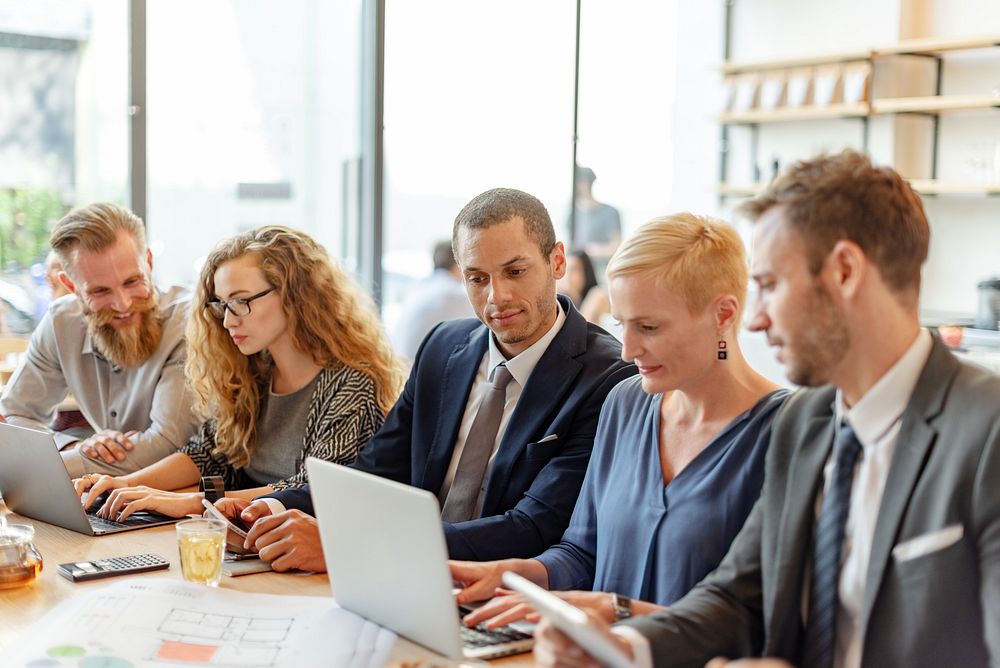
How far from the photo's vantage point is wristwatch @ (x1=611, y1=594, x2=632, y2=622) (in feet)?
5.44

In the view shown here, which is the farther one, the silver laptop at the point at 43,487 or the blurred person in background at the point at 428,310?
the blurred person in background at the point at 428,310

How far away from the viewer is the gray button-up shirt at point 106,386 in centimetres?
288

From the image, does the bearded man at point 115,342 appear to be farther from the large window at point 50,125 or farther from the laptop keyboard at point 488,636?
the large window at point 50,125

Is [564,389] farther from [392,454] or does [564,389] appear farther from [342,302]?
[342,302]

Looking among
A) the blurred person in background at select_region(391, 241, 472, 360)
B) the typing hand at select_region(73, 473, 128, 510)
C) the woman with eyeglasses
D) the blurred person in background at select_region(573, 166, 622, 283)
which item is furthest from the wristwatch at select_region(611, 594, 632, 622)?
the blurred person in background at select_region(573, 166, 622, 283)

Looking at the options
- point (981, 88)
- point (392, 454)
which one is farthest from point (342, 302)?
point (981, 88)

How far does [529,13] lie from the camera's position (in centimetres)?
672

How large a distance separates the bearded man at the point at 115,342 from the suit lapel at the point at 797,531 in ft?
5.85

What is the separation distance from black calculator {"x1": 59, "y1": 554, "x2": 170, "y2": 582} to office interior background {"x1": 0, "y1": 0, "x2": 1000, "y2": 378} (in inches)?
137

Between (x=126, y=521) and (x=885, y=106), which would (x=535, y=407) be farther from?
(x=885, y=106)

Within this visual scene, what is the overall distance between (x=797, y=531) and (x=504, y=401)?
0.98 m

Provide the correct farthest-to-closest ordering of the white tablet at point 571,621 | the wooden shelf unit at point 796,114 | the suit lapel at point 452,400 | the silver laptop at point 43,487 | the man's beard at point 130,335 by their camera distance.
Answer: the wooden shelf unit at point 796,114 < the man's beard at point 130,335 < the suit lapel at point 452,400 < the silver laptop at point 43,487 < the white tablet at point 571,621

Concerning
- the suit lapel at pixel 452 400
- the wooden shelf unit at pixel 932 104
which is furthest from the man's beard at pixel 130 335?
the wooden shelf unit at pixel 932 104

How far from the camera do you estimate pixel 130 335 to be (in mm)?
3006
